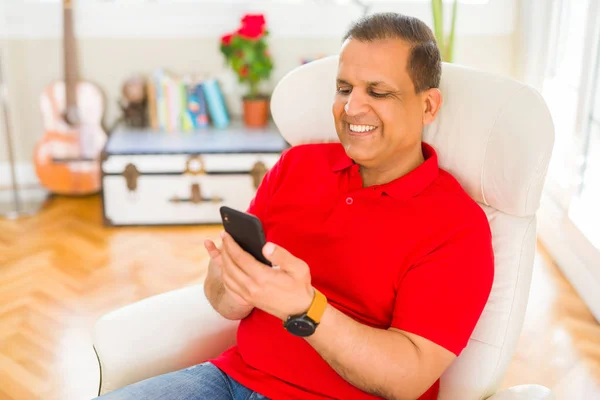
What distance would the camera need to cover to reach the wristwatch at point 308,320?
112 cm

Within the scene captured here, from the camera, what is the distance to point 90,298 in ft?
8.68

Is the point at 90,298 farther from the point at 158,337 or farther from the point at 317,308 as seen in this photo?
the point at 317,308

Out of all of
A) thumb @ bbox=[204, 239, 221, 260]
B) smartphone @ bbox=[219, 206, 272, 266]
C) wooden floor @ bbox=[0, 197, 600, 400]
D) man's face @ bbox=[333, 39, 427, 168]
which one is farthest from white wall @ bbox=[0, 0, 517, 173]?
smartphone @ bbox=[219, 206, 272, 266]

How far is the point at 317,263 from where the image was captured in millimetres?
1387

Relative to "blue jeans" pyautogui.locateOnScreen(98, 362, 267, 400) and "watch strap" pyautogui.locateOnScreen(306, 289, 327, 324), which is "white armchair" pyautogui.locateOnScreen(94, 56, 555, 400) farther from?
"watch strap" pyautogui.locateOnScreen(306, 289, 327, 324)

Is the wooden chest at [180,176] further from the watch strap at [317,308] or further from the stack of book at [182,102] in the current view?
the watch strap at [317,308]

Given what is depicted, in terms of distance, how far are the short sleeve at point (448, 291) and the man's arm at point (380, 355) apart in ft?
0.09

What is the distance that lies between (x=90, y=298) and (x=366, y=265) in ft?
5.37

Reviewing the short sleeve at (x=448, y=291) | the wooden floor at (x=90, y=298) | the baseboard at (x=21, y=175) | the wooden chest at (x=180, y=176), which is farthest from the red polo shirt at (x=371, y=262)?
the baseboard at (x=21, y=175)

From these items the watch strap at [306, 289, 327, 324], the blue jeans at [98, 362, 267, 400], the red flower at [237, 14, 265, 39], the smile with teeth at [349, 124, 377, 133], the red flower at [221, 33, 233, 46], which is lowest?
the blue jeans at [98, 362, 267, 400]

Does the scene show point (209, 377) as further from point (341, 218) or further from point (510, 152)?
→ point (510, 152)

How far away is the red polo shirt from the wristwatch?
0.56 feet

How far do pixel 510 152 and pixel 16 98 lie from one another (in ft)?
9.70

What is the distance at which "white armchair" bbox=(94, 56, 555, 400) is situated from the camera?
131 cm
